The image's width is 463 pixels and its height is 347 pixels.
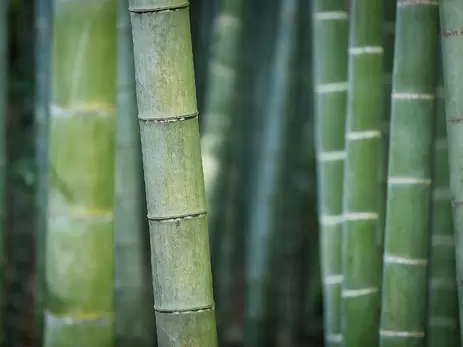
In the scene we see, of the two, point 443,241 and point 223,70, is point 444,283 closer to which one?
point 443,241

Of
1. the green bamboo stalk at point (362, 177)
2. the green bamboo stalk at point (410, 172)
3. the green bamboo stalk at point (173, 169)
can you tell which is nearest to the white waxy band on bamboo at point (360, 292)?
the green bamboo stalk at point (362, 177)

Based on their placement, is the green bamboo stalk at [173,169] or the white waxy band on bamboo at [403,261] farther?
the white waxy band on bamboo at [403,261]

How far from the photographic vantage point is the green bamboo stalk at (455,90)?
109 centimetres

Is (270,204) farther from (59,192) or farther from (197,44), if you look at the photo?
(59,192)

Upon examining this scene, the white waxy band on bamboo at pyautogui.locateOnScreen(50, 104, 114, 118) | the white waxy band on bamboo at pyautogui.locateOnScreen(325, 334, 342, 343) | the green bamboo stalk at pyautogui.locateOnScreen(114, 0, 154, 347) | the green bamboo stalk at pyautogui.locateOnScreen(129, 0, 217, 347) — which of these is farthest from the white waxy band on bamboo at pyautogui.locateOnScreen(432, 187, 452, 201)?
the white waxy band on bamboo at pyautogui.locateOnScreen(50, 104, 114, 118)

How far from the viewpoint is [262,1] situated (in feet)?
8.71

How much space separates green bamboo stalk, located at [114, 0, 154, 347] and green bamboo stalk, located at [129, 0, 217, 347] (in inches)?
25.3

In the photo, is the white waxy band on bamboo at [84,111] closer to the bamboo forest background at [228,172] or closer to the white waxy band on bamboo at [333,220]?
the bamboo forest background at [228,172]

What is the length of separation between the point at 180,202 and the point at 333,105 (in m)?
0.81

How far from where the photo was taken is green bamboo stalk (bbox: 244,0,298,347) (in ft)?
7.35

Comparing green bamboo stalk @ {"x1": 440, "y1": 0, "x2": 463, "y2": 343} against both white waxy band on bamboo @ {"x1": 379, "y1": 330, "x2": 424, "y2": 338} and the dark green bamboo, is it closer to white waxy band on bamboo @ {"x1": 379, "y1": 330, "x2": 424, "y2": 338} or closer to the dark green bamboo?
white waxy band on bamboo @ {"x1": 379, "y1": 330, "x2": 424, "y2": 338}

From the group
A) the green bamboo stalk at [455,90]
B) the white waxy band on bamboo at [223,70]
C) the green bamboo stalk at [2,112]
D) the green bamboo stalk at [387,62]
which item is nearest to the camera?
the green bamboo stalk at [455,90]

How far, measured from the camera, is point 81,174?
1.00 metres

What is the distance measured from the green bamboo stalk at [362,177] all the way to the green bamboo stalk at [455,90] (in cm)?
34
